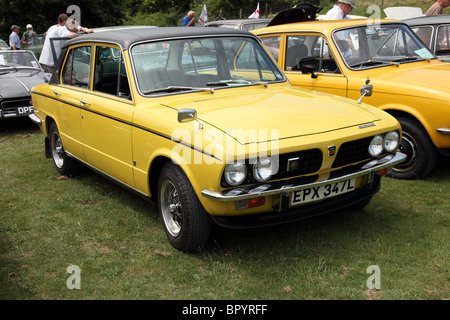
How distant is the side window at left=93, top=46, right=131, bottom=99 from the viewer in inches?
181

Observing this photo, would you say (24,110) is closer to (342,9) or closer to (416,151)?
(342,9)

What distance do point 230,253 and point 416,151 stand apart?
271 centimetres

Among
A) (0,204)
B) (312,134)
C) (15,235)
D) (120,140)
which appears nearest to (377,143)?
(312,134)

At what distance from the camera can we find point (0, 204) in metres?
5.42

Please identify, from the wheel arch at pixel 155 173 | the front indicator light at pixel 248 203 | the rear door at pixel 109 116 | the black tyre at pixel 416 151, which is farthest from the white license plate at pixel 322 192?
the black tyre at pixel 416 151

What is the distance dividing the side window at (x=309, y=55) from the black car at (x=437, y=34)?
244 cm

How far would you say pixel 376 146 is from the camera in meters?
4.07

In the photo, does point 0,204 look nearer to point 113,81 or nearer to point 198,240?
point 113,81

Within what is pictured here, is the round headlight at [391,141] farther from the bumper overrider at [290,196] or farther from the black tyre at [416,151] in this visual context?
the black tyre at [416,151]

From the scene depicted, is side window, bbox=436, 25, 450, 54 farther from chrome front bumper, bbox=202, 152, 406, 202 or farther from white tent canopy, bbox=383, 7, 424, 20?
white tent canopy, bbox=383, 7, 424, 20

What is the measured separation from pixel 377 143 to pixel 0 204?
13.3ft

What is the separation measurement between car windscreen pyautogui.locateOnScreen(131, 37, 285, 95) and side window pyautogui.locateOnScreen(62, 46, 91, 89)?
1.02 meters

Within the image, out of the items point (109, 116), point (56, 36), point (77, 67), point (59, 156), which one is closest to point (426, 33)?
point (77, 67)
